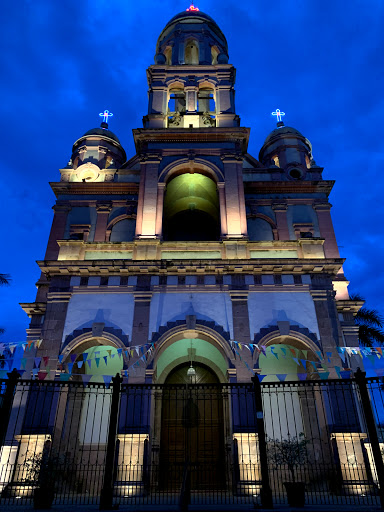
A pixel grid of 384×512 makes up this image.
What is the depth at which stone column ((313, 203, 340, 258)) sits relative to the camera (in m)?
21.5

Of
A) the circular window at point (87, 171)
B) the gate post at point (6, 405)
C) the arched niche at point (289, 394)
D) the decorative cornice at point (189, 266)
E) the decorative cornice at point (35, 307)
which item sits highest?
the circular window at point (87, 171)

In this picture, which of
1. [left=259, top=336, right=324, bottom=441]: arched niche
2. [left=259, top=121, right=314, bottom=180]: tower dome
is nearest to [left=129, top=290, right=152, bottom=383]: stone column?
[left=259, top=336, right=324, bottom=441]: arched niche

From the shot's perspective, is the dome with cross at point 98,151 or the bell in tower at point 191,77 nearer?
the bell in tower at point 191,77

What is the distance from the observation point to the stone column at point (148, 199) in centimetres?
1909

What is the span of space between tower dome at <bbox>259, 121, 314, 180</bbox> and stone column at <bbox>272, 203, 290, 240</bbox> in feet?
9.16

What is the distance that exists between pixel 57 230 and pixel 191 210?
7603mm

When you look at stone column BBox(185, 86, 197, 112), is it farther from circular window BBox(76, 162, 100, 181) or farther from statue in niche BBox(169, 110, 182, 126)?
circular window BBox(76, 162, 100, 181)

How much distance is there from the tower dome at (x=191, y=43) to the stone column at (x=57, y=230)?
36.3 ft

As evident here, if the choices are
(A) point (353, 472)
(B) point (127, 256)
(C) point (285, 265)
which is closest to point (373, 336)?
(C) point (285, 265)

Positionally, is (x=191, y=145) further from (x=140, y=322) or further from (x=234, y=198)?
(x=140, y=322)

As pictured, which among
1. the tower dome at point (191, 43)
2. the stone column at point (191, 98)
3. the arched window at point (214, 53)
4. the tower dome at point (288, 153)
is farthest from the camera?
the arched window at point (214, 53)

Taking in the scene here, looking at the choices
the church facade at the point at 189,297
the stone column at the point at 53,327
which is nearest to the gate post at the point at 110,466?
the church facade at the point at 189,297

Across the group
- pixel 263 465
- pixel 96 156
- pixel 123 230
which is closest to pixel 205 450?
pixel 263 465

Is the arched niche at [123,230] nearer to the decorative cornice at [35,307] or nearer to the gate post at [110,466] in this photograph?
the decorative cornice at [35,307]
